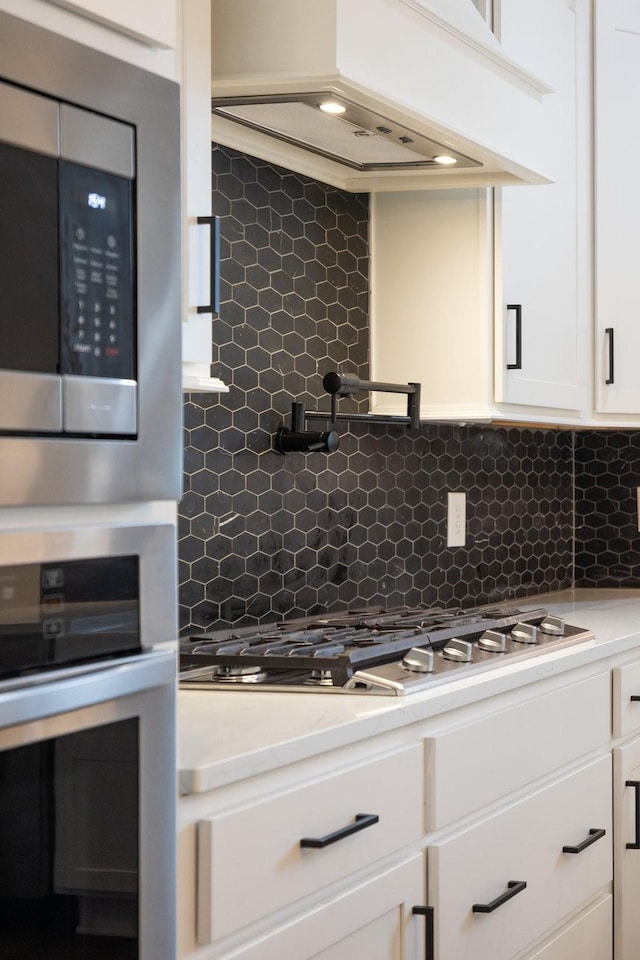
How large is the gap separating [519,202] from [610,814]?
1.35 meters

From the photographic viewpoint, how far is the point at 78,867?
105cm

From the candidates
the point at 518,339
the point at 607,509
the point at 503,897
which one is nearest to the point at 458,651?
the point at 503,897

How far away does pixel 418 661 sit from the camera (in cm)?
182

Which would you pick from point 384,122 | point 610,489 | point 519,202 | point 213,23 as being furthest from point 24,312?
point 610,489

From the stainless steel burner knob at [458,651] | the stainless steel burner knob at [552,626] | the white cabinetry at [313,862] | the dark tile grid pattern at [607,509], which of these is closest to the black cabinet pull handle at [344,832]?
the white cabinetry at [313,862]

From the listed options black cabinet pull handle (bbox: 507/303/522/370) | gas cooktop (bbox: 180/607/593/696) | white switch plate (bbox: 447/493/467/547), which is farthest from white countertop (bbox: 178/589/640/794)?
white switch plate (bbox: 447/493/467/547)

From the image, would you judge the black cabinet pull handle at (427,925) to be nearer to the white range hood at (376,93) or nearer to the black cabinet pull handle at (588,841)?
the black cabinet pull handle at (588,841)

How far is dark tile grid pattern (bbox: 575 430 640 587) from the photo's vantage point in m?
3.48

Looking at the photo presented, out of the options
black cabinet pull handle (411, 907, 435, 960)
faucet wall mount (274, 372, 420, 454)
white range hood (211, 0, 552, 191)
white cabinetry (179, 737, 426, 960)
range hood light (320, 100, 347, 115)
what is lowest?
black cabinet pull handle (411, 907, 435, 960)

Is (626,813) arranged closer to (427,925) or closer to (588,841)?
(588,841)

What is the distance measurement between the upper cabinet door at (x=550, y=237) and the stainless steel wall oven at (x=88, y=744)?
61.7 inches

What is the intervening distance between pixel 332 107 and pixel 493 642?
3.22 ft

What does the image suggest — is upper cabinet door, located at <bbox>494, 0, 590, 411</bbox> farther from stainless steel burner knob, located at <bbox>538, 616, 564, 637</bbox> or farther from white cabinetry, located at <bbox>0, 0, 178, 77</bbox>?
white cabinetry, located at <bbox>0, 0, 178, 77</bbox>

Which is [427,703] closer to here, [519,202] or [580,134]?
[519,202]
